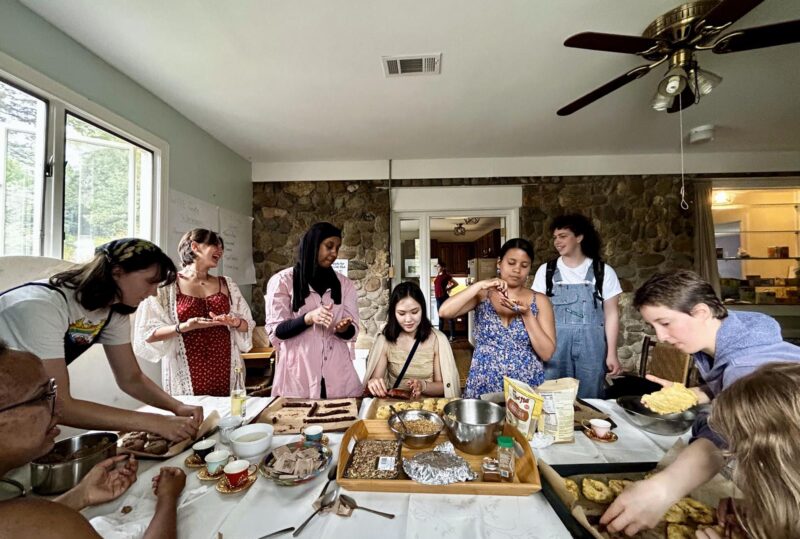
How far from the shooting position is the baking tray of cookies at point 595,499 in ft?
2.53

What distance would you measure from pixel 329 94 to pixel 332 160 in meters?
1.55

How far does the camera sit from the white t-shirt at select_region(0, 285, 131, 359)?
3.15 feet

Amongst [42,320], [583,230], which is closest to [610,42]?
[583,230]

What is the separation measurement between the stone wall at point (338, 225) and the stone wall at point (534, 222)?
1cm

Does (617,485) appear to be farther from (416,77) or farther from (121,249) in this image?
(416,77)

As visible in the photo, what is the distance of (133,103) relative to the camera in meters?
2.28

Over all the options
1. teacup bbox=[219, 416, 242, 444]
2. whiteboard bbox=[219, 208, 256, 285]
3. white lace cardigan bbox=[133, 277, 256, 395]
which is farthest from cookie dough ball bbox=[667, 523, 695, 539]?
whiteboard bbox=[219, 208, 256, 285]

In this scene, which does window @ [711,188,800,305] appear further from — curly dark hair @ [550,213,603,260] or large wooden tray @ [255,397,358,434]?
large wooden tray @ [255,397,358,434]

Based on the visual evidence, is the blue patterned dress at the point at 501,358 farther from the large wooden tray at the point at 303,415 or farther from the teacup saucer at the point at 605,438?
the large wooden tray at the point at 303,415

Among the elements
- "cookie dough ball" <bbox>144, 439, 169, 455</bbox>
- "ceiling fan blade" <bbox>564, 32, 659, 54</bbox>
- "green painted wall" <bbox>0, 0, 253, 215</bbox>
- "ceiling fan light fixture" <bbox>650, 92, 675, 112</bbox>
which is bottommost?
"cookie dough ball" <bbox>144, 439, 169, 455</bbox>

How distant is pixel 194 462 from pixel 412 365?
3.75 feet

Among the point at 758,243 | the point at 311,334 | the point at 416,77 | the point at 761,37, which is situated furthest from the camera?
the point at 758,243

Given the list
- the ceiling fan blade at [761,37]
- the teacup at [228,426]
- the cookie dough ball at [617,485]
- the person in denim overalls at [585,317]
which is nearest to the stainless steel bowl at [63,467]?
the teacup at [228,426]

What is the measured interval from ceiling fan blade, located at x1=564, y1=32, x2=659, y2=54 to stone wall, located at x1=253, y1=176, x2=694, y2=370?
8.07ft
